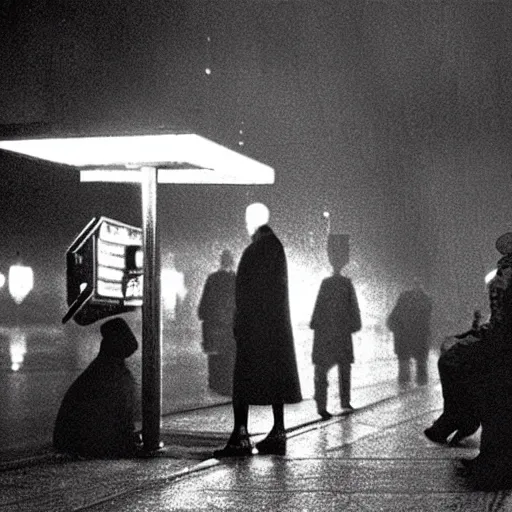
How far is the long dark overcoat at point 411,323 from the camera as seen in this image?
17734 mm

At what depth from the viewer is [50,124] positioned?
6.89 m

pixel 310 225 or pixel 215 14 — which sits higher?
pixel 215 14

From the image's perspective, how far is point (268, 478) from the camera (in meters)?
6.99

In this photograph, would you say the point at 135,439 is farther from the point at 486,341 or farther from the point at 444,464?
the point at 486,341

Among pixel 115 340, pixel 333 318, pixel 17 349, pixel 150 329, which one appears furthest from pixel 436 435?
pixel 333 318

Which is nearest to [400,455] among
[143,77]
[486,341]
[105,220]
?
[486,341]

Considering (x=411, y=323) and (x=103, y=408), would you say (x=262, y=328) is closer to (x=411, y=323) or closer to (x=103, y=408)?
(x=103, y=408)

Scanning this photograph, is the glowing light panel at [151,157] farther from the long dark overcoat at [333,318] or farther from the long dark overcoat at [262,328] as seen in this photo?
the long dark overcoat at [333,318]

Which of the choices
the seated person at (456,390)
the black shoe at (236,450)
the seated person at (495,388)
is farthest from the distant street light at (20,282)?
the seated person at (495,388)

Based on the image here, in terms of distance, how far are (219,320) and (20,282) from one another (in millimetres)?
4731

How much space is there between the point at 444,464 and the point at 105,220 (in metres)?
3.02

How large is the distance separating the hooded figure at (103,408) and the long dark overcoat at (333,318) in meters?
4.58

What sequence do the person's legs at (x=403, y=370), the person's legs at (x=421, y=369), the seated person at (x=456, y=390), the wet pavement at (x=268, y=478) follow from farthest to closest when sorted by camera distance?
the person's legs at (x=403, y=370), the person's legs at (x=421, y=369), the seated person at (x=456, y=390), the wet pavement at (x=268, y=478)

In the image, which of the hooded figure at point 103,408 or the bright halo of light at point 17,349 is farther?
the bright halo of light at point 17,349
